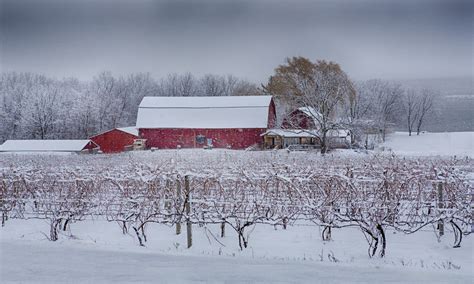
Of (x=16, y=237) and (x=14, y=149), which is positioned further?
(x=14, y=149)

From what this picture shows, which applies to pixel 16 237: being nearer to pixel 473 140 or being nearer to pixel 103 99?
pixel 473 140

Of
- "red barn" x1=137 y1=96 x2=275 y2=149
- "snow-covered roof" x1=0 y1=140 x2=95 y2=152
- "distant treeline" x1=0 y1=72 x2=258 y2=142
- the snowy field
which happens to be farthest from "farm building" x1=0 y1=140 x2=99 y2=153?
the snowy field

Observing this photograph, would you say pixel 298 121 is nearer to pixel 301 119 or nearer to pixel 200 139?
pixel 301 119

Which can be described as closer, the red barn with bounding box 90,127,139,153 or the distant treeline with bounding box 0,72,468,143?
the red barn with bounding box 90,127,139,153

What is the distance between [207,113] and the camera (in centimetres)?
2644

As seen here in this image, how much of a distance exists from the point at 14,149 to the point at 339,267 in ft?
65.3

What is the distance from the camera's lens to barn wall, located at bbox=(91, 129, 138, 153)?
24.6 meters

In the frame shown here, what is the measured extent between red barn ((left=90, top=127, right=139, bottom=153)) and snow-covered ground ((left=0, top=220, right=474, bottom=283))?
18.5 m

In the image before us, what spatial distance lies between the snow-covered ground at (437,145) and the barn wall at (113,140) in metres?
15.4

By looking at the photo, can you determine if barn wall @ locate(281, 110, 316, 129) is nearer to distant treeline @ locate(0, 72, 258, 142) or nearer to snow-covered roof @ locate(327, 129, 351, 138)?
snow-covered roof @ locate(327, 129, 351, 138)

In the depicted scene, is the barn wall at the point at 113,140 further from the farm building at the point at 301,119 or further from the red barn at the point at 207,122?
the farm building at the point at 301,119

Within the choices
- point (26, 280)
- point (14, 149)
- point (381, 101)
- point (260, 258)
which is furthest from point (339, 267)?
point (381, 101)

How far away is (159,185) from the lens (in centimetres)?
679

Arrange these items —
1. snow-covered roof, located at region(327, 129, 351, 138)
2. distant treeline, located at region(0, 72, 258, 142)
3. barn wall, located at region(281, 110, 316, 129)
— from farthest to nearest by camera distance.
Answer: distant treeline, located at region(0, 72, 258, 142), barn wall, located at region(281, 110, 316, 129), snow-covered roof, located at region(327, 129, 351, 138)
